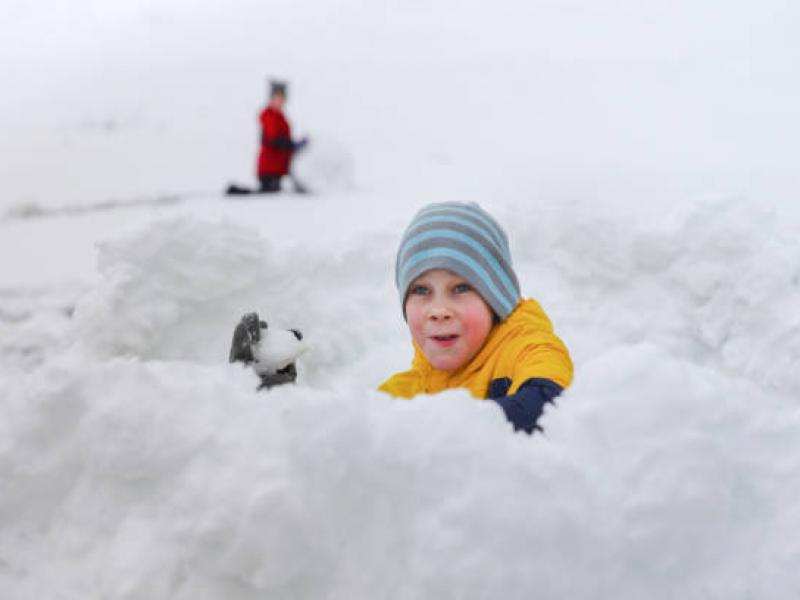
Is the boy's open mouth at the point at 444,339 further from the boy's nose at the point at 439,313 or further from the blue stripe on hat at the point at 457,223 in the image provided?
the blue stripe on hat at the point at 457,223

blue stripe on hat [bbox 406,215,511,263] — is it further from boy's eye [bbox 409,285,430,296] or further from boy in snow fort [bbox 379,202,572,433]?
boy's eye [bbox 409,285,430,296]

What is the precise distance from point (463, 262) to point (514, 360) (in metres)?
0.23

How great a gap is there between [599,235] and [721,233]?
0.40 m

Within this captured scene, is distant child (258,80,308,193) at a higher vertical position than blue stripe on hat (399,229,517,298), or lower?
lower

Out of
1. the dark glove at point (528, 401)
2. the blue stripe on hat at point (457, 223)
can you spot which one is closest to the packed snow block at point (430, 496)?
the dark glove at point (528, 401)

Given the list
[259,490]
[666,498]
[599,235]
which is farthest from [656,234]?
[259,490]

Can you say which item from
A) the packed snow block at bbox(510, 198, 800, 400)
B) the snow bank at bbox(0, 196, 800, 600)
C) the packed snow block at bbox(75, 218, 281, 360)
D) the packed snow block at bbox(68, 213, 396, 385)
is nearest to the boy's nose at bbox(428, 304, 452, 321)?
the snow bank at bbox(0, 196, 800, 600)

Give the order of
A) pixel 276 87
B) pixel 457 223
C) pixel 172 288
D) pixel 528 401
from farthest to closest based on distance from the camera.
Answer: pixel 276 87, pixel 172 288, pixel 457 223, pixel 528 401

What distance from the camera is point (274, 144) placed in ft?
17.0

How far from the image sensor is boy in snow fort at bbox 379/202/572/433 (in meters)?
1.44

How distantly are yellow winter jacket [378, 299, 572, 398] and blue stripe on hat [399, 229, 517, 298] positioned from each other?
87 millimetres

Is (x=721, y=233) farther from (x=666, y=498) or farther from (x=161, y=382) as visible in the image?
(x=161, y=382)

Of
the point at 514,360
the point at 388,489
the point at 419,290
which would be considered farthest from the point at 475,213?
the point at 388,489

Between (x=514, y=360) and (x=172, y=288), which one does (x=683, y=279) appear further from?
(x=172, y=288)
